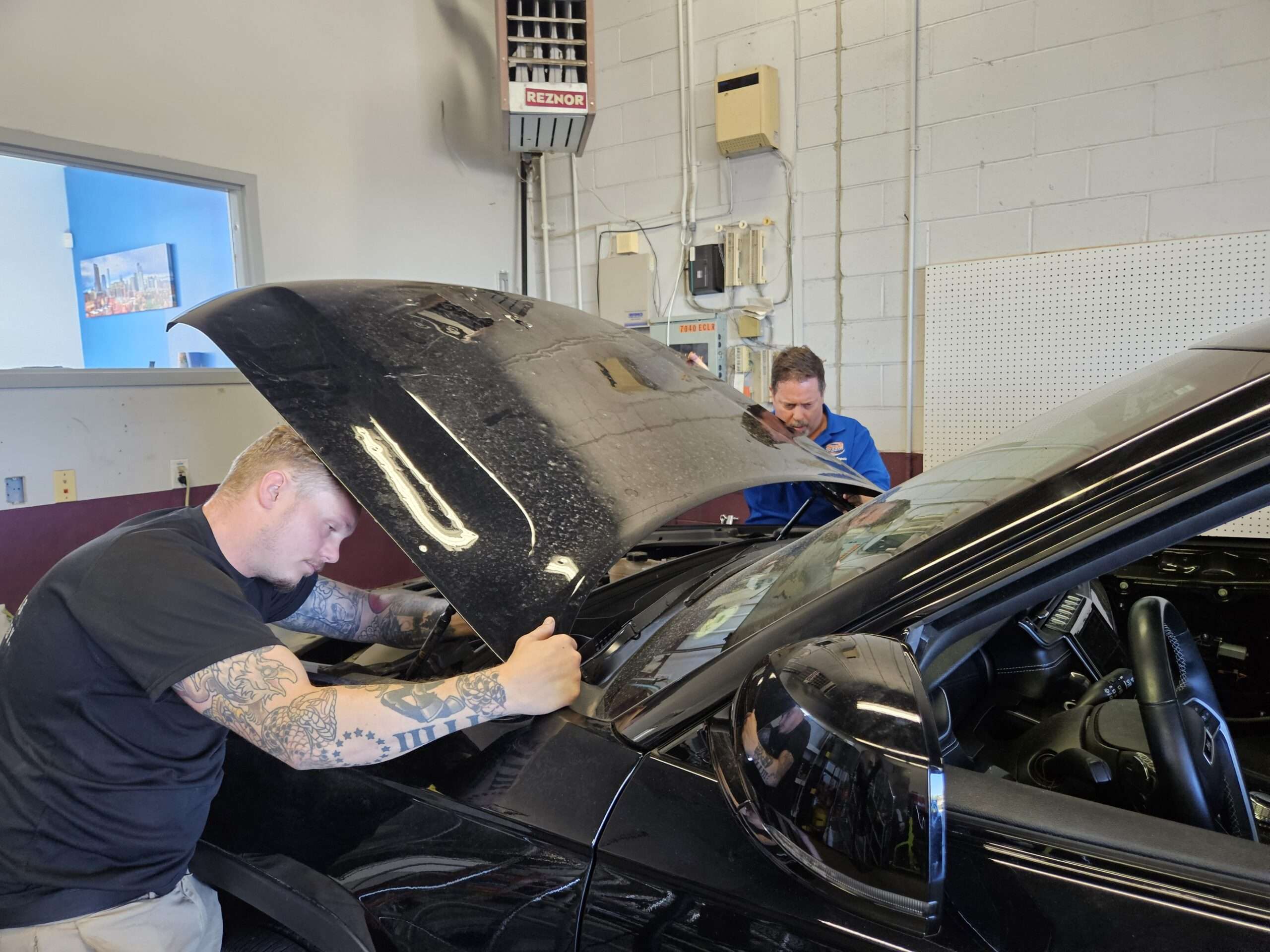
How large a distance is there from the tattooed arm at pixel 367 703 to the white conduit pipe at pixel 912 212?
357 centimetres

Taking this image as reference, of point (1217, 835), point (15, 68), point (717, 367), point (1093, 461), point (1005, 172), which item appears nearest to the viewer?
point (1217, 835)

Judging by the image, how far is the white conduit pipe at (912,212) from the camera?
4086 mm

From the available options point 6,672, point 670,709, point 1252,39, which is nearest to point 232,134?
point 6,672

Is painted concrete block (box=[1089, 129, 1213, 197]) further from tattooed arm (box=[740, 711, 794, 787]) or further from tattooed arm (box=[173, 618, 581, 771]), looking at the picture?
tattooed arm (box=[740, 711, 794, 787])

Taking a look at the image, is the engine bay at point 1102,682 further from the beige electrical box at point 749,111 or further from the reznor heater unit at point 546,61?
the reznor heater unit at point 546,61

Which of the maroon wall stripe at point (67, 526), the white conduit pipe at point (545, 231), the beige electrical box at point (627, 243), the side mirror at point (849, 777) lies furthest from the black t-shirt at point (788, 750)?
the white conduit pipe at point (545, 231)

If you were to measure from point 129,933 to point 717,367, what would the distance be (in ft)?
13.3

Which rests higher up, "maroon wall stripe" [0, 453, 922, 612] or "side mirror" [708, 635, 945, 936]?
"side mirror" [708, 635, 945, 936]

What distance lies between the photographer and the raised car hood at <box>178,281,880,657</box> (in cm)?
113

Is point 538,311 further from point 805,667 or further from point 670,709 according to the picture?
point 805,667

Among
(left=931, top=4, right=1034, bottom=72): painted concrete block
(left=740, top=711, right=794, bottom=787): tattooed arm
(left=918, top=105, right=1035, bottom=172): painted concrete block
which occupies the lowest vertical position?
(left=740, top=711, right=794, bottom=787): tattooed arm

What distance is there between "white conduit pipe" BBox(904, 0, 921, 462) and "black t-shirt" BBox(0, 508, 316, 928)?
3.73 metres

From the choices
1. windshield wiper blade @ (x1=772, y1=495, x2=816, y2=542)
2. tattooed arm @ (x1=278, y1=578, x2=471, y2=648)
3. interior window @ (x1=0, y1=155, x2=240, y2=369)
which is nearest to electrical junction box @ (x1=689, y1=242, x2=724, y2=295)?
interior window @ (x1=0, y1=155, x2=240, y2=369)

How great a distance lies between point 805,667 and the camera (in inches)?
30.0
